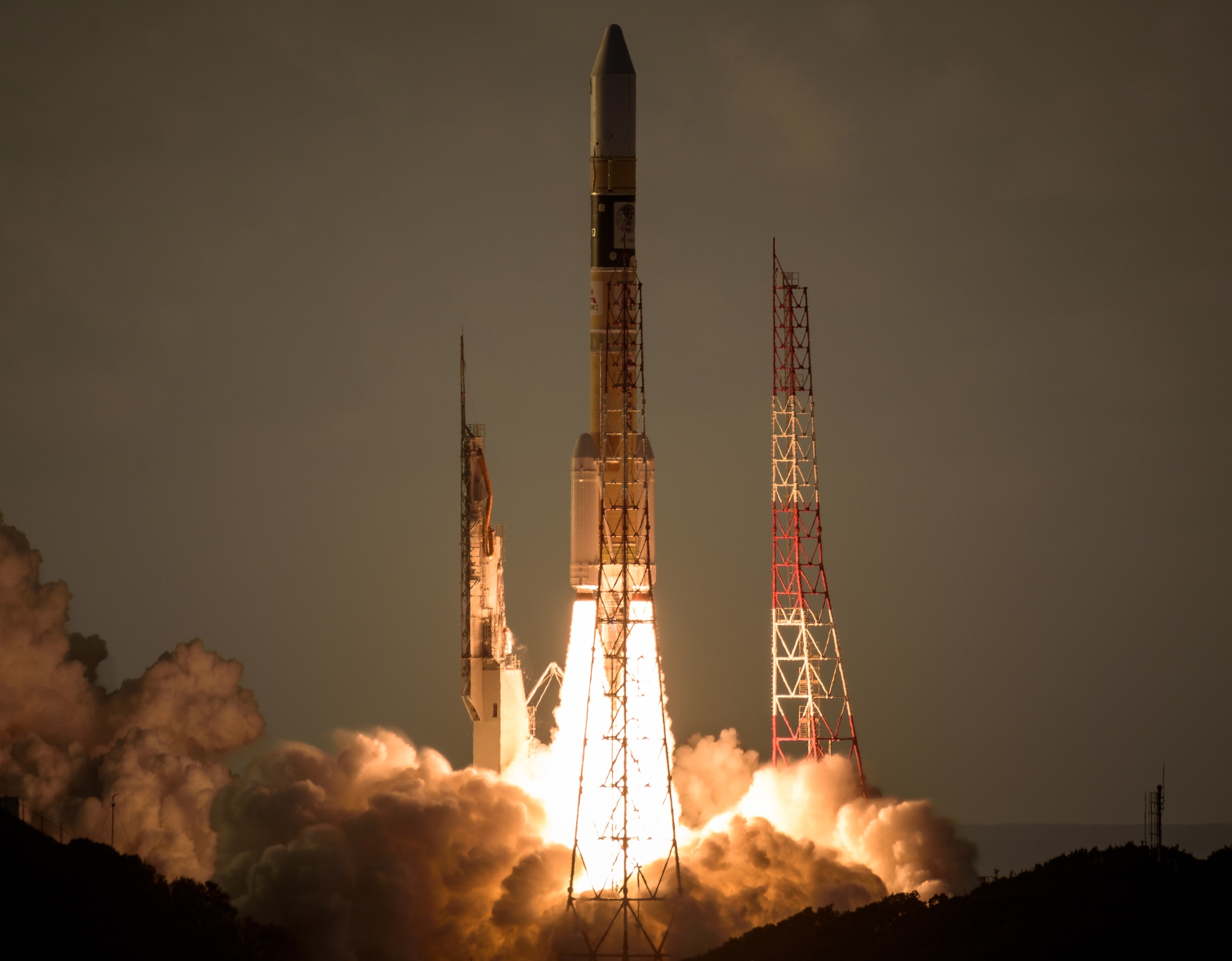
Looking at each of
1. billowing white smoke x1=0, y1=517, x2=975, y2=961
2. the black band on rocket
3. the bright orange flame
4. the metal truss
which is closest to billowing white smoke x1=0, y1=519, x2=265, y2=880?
billowing white smoke x1=0, y1=517, x2=975, y2=961

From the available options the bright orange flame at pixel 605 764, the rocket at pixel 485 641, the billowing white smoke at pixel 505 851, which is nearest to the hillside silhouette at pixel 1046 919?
the billowing white smoke at pixel 505 851

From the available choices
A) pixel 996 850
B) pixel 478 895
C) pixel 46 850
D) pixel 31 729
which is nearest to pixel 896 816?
pixel 478 895

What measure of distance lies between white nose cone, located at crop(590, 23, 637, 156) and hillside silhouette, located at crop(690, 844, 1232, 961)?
1853 cm

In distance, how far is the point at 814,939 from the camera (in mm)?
48062

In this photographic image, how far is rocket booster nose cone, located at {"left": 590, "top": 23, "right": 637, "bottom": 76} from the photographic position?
178 ft

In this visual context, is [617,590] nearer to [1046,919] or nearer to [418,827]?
[418,827]

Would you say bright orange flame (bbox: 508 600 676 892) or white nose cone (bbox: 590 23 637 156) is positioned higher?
white nose cone (bbox: 590 23 637 156)

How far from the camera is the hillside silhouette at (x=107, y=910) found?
43.5 meters

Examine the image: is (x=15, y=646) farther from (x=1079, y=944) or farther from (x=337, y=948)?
(x=1079, y=944)

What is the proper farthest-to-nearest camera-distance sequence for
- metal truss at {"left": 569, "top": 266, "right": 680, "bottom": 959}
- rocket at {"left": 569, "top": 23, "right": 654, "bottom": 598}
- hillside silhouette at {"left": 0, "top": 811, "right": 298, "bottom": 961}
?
rocket at {"left": 569, "top": 23, "right": 654, "bottom": 598} < metal truss at {"left": 569, "top": 266, "right": 680, "bottom": 959} < hillside silhouette at {"left": 0, "top": 811, "right": 298, "bottom": 961}

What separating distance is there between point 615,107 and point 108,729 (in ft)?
74.4

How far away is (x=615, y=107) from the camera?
2137 inches

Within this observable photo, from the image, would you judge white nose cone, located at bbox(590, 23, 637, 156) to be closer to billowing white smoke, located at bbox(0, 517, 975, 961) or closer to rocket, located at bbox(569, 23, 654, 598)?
rocket, located at bbox(569, 23, 654, 598)

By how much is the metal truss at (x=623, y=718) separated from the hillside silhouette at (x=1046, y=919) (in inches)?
91.1
